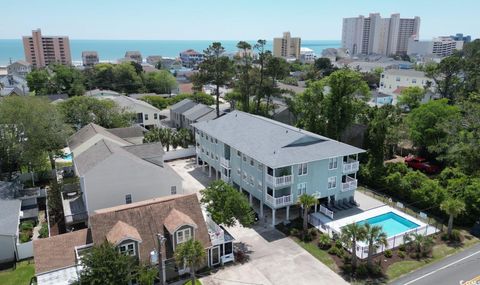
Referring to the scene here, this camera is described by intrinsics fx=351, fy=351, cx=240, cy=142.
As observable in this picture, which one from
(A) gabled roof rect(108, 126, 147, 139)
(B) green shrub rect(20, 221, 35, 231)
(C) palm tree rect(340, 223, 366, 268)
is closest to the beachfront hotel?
(A) gabled roof rect(108, 126, 147, 139)

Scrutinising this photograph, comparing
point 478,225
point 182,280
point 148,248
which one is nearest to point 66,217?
point 148,248

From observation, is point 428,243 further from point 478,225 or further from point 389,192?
point 389,192

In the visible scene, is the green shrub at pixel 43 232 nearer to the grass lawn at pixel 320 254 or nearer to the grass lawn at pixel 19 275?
the grass lawn at pixel 19 275

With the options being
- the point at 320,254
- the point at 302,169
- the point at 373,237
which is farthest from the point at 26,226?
the point at 373,237

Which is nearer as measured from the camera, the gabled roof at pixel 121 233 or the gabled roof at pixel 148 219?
the gabled roof at pixel 121 233

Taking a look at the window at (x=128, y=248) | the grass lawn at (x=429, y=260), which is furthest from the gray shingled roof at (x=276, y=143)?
the window at (x=128, y=248)

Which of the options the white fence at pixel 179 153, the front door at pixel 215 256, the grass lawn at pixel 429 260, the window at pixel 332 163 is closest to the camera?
the grass lawn at pixel 429 260
